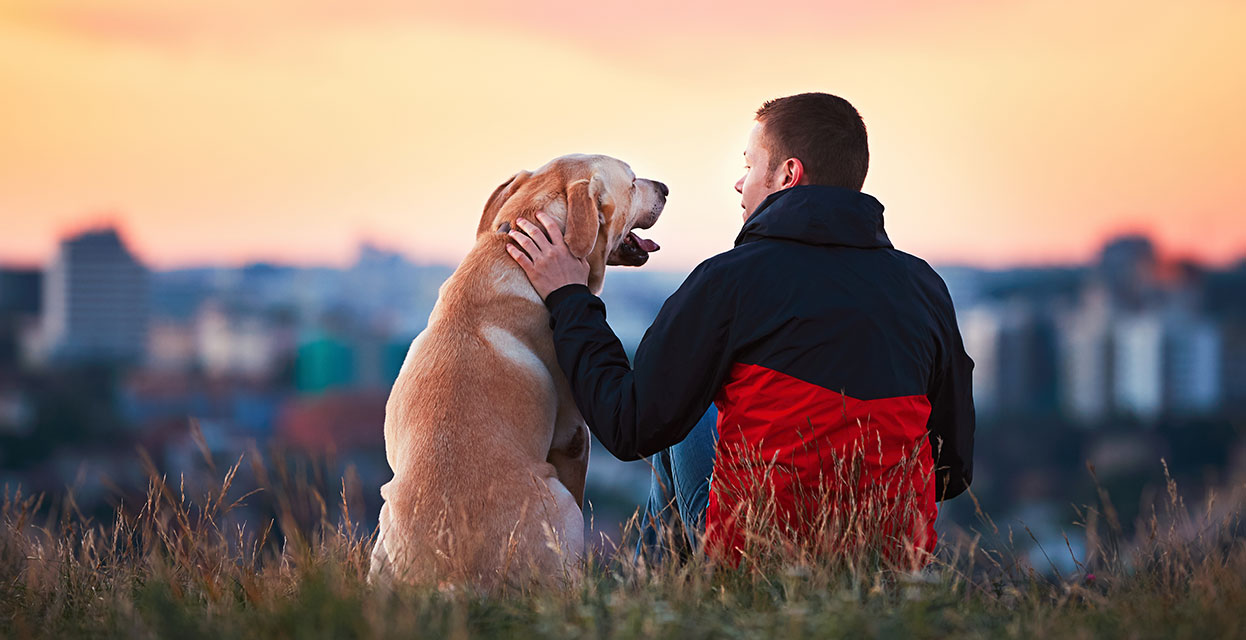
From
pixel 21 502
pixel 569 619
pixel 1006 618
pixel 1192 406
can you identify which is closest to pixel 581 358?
pixel 569 619

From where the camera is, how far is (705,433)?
3.88m

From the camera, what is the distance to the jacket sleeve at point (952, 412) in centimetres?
349

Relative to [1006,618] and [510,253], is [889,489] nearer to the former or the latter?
[1006,618]

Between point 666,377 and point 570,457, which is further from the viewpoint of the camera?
point 570,457

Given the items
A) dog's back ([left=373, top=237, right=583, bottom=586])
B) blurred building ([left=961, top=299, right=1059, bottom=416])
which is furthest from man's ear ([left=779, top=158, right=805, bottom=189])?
blurred building ([left=961, top=299, right=1059, bottom=416])

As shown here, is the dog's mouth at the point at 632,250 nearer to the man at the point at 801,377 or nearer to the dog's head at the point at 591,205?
the dog's head at the point at 591,205

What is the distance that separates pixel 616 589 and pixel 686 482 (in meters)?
0.91

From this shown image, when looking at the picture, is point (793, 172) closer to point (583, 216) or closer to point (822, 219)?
point (822, 219)

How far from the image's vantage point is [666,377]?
3.28 meters

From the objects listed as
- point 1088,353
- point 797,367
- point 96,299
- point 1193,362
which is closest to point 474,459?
point 797,367

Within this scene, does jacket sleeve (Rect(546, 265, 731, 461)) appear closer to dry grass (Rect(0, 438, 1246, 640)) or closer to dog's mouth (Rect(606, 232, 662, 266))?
dry grass (Rect(0, 438, 1246, 640))

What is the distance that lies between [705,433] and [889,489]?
825 mm

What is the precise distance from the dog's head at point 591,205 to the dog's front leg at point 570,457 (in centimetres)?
67

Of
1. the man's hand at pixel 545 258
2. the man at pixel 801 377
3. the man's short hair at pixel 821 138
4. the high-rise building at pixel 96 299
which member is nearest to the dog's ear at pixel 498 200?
the man's hand at pixel 545 258
